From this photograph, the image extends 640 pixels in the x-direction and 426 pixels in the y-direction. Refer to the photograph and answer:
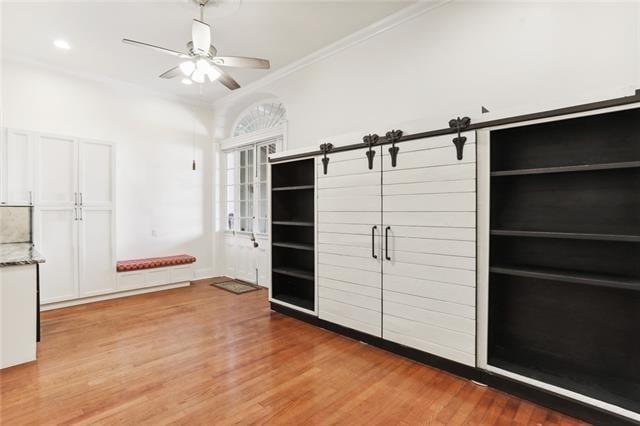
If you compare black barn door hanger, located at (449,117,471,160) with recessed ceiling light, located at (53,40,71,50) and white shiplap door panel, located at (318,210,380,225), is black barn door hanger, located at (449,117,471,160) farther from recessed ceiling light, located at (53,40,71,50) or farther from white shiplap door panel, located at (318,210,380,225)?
recessed ceiling light, located at (53,40,71,50)

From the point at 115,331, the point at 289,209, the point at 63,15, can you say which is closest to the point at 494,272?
the point at 289,209

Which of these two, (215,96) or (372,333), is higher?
(215,96)

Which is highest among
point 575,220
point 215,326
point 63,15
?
point 63,15

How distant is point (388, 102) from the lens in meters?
3.67

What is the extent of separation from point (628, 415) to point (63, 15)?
19.5ft

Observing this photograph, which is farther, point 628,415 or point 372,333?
point 372,333

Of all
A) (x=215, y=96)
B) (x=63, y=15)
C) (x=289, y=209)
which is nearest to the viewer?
(x=63, y=15)

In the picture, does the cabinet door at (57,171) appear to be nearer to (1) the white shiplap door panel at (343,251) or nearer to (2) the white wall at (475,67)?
(2) the white wall at (475,67)

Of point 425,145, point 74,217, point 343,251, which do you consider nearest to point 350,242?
point 343,251

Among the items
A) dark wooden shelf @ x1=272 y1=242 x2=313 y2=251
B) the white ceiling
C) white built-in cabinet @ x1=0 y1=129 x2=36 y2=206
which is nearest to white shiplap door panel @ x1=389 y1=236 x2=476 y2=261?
dark wooden shelf @ x1=272 y1=242 x2=313 y2=251

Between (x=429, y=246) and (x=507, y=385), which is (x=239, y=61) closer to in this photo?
(x=429, y=246)

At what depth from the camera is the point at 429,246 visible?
2.70 metres

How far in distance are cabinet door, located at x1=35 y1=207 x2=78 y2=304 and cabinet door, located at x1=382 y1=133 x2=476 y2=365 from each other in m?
4.29

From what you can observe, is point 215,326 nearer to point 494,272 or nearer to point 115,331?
point 115,331
